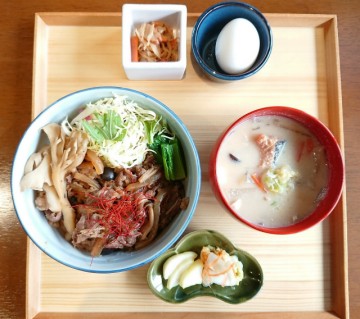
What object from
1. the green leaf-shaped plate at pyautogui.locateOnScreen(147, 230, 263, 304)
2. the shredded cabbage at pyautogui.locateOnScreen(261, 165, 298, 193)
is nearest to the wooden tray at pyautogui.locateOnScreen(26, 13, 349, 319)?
the green leaf-shaped plate at pyautogui.locateOnScreen(147, 230, 263, 304)

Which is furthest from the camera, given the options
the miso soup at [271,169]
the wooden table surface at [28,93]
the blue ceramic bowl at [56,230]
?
the wooden table surface at [28,93]

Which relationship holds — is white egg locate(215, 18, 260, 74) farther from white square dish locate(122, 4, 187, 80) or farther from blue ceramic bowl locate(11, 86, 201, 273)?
blue ceramic bowl locate(11, 86, 201, 273)

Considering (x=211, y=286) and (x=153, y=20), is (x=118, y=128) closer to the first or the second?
(x=153, y=20)

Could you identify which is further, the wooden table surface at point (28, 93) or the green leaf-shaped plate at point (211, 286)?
the wooden table surface at point (28, 93)

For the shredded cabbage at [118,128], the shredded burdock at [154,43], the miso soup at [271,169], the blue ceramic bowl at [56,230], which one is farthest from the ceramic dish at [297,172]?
the shredded burdock at [154,43]

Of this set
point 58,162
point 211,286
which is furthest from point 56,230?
point 211,286

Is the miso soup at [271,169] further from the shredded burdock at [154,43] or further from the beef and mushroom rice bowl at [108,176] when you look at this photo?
the shredded burdock at [154,43]

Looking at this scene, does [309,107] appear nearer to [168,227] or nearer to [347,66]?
[347,66]

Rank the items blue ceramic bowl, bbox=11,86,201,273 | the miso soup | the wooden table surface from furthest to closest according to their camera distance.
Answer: the wooden table surface < the miso soup < blue ceramic bowl, bbox=11,86,201,273
